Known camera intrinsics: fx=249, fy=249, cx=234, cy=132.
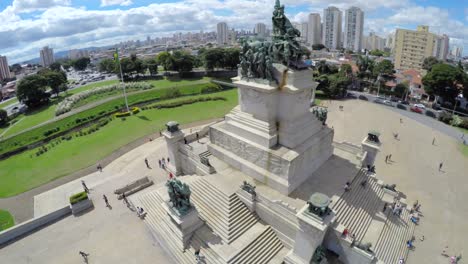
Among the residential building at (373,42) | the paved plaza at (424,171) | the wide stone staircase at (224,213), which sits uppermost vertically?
the residential building at (373,42)

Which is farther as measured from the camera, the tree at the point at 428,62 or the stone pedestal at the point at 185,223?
the tree at the point at 428,62

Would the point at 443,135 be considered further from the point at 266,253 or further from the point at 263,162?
the point at 266,253

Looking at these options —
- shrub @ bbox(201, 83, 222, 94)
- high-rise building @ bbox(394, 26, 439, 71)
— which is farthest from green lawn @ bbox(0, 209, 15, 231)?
high-rise building @ bbox(394, 26, 439, 71)

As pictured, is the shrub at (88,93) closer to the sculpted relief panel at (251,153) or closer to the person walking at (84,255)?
the sculpted relief panel at (251,153)

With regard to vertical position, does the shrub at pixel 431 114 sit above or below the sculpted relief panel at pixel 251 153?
below

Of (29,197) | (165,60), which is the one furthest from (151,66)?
(29,197)

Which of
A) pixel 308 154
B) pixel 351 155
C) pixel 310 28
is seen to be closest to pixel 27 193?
pixel 308 154

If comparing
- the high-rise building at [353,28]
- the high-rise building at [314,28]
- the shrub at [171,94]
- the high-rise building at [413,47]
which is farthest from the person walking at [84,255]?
the high-rise building at [314,28]
